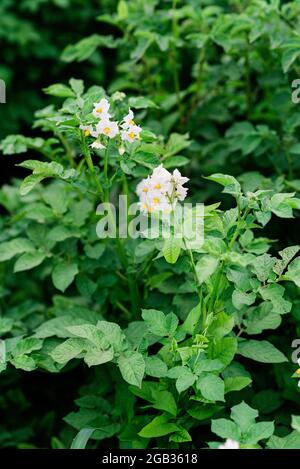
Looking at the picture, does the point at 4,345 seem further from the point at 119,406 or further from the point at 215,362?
the point at 215,362

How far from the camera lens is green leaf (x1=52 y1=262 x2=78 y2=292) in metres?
1.83

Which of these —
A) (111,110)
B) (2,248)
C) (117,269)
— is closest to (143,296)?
(117,269)

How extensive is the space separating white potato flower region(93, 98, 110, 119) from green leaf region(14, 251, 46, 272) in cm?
51

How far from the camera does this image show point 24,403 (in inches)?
87.5

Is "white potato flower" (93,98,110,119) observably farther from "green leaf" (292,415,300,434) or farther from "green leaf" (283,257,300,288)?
"green leaf" (292,415,300,434)

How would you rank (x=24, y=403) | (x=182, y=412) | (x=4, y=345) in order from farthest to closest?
(x=24, y=403) → (x=4, y=345) → (x=182, y=412)

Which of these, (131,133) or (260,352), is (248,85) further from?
(260,352)

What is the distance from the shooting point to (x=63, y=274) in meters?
1.87

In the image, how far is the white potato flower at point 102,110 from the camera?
1560 mm

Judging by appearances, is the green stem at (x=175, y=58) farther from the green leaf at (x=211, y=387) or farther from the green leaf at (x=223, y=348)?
the green leaf at (x=211, y=387)

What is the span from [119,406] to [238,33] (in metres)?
1.25

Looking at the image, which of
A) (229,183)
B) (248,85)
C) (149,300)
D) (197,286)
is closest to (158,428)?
(197,286)

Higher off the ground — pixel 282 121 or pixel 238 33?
pixel 238 33
